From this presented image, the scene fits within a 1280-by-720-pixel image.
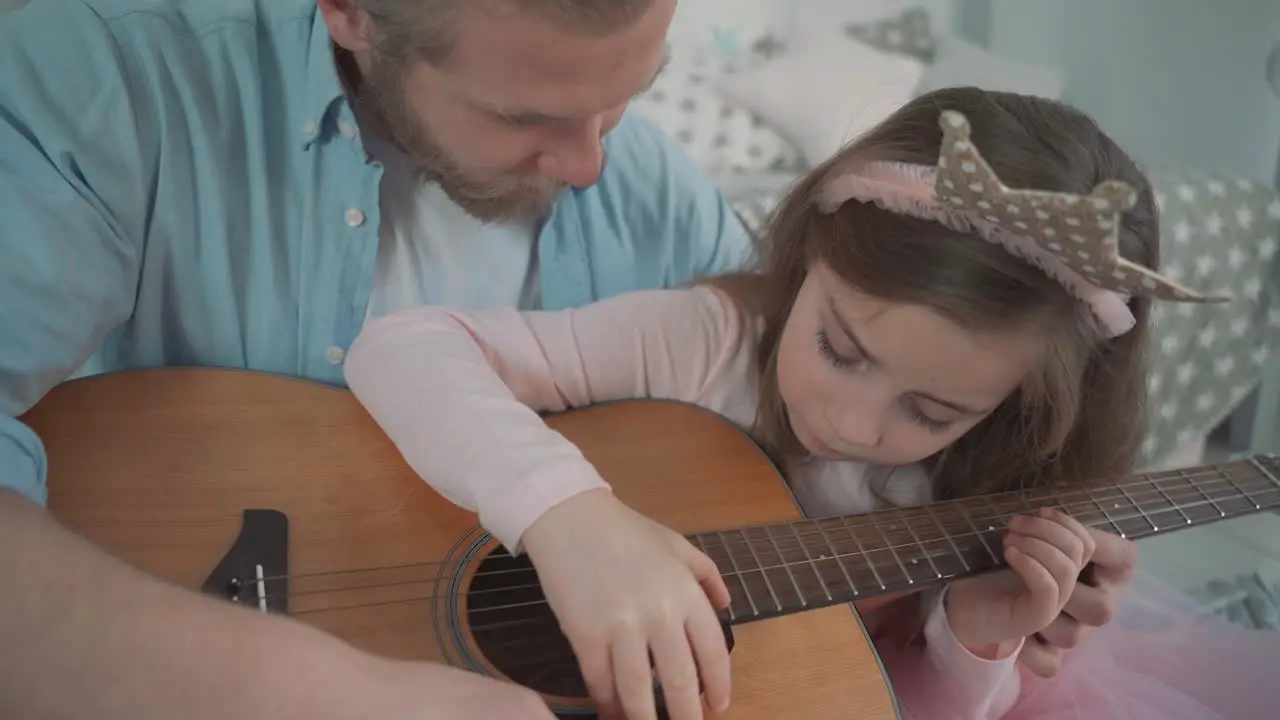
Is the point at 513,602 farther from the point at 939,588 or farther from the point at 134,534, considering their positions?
the point at 939,588

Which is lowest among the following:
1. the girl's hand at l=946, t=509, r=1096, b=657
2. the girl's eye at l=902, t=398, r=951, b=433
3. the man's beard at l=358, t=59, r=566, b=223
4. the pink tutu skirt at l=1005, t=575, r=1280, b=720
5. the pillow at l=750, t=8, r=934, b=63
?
the pink tutu skirt at l=1005, t=575, r=1280, b=720

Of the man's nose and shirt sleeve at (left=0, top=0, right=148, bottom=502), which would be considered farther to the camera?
the man's nose

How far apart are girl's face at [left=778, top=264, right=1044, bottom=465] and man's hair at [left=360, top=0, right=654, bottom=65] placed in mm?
329

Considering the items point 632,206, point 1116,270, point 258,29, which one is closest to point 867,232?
point 1116,270

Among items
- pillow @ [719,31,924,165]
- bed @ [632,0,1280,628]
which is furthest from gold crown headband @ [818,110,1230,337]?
pillow @ [719,31,924,165]

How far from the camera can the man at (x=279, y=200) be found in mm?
616

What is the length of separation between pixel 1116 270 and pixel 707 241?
63cm

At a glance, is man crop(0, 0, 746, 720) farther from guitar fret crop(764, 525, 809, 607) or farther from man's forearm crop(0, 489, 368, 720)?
guitar fret crop(764, 525, 809, 607)

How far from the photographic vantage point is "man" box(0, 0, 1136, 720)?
24.2 inches

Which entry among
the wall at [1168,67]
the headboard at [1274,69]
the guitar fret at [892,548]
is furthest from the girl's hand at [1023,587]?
the wall at [1168,67]

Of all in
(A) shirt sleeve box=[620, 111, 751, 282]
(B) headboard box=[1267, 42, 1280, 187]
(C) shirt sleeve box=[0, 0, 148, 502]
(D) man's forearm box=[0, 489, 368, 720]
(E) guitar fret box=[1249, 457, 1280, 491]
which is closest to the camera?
(D) man's forearm box=[0, 489, 368, 720]

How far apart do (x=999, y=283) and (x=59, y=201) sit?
825 millimetres

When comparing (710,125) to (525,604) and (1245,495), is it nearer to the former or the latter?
(1245,495)

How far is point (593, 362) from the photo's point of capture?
1.06 m
